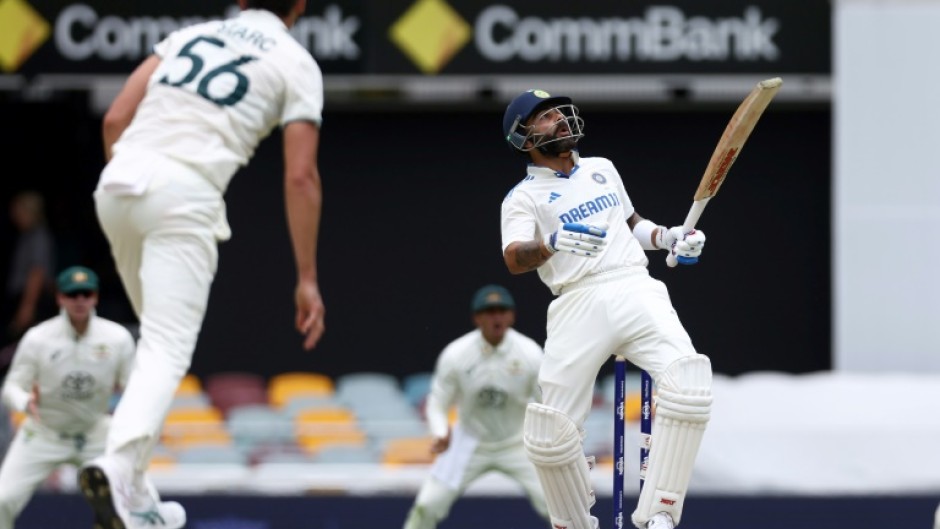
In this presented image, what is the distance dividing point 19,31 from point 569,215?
239 inches

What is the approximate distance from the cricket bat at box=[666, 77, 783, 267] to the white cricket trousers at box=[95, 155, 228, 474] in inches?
60.5

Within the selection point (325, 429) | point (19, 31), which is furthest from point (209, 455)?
point (19, 31)

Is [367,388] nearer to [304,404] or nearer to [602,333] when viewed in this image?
[304,404]

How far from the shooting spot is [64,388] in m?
8.94

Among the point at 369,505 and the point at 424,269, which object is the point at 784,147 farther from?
the point at 369,505

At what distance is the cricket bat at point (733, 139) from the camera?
5.57m

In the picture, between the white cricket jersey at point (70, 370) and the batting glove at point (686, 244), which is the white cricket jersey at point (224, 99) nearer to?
the batting glove at point (686, 244)

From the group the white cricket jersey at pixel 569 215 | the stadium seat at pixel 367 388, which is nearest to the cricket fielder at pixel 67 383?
the stadium seat at pixel 367 388

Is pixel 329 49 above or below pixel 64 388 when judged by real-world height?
above

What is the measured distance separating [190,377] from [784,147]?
156 inches

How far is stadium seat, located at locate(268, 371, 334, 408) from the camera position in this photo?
11.6 metres

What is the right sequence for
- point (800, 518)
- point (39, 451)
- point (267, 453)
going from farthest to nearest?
point (267, 453)
point (800, 518)
point (39, 451)

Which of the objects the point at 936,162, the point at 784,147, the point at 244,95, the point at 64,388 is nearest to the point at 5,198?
the point at 64,388

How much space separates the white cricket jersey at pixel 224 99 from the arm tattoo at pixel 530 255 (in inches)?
33.2
